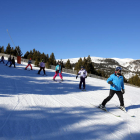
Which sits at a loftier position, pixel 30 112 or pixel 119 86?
pixel 119 86

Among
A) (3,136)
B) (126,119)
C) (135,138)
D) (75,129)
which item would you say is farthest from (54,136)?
(126,119)

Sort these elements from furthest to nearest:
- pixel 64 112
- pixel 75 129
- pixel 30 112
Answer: pixel 64 112, pixel 30 112, pixel 75 129

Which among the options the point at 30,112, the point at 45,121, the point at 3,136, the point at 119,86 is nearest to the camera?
the point at 3,136

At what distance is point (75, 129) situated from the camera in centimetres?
340

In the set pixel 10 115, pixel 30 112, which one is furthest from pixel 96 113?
pixel 10 115

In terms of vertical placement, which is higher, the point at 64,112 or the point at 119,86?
the point at 119,86

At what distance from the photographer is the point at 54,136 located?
2.99m

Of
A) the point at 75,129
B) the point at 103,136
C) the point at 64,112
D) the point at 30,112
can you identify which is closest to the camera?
the point at 103,136

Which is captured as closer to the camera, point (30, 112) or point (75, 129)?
point (75, 129)

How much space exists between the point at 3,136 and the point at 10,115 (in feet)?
3.45

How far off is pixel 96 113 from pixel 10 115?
117 inches

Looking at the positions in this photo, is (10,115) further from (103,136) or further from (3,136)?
(103,136)

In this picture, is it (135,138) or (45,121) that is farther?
(45,121)

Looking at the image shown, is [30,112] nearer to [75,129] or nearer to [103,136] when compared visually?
[75,129]
